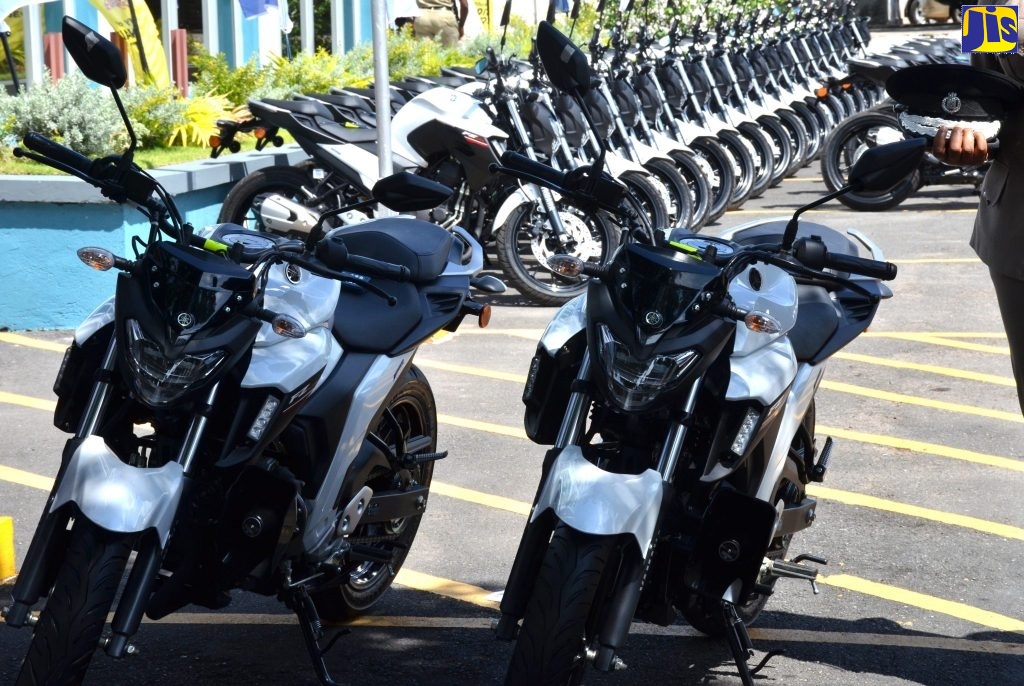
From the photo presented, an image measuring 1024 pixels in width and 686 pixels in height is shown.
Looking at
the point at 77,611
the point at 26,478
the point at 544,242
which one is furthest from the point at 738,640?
the point at 544,242

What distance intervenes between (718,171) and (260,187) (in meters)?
4.21

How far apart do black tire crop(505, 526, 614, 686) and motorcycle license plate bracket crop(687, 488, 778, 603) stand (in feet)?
1.45

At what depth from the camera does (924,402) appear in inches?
272

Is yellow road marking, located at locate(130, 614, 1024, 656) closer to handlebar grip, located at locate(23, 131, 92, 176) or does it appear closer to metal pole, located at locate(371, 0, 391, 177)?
handlebar grip, located at locate(23, 131, 92, 176)

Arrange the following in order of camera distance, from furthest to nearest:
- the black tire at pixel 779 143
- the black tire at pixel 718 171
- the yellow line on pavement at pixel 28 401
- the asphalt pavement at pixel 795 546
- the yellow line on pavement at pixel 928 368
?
the black tire at pixel 779 143
the black tire at pixel 718 171
the yellow line on pavement at pixel 928 368
the yellow line on pavement at pixel 28 401
the asphalt pavement at pixel 795 546

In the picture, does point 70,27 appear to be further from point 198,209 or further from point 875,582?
point 198,209

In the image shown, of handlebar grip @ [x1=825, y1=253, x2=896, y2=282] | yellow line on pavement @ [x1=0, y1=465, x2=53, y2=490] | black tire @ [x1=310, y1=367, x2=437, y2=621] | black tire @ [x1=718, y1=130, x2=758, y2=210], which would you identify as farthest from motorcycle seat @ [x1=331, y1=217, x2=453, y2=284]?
black tire @ [x1=718, y1=130, x2=758, y2=210]

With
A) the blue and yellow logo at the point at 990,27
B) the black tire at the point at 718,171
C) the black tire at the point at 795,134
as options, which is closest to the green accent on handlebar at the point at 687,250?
the blue and yellow logo at the point at 990,27

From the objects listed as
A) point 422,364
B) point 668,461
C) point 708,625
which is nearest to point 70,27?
point 668,461

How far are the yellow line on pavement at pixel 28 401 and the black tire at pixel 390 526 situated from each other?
2756mm

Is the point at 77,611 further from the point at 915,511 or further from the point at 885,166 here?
the point at 915,511

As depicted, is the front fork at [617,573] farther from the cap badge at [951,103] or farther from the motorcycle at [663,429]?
the cap badge at [951,103]

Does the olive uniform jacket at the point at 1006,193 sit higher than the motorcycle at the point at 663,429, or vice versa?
the olive uniform jacket at the point at 1006,193

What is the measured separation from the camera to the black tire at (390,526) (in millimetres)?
4164
